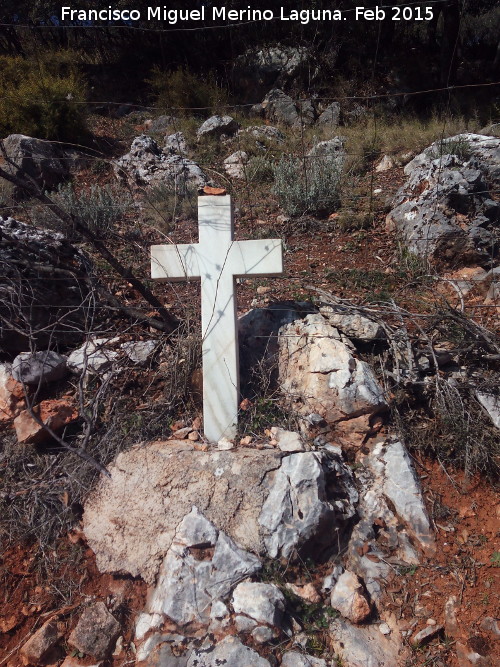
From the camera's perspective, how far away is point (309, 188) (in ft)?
15.5

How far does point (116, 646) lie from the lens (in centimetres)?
208

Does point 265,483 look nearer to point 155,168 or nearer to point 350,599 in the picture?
point 350,599

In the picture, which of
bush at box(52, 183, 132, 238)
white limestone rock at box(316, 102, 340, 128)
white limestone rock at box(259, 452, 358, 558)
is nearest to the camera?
white limestone rock at box(259, 452, 358, 558)

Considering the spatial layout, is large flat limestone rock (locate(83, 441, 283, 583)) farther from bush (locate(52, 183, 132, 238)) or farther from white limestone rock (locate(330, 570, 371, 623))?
bush (locate(52, 183, 132, 238))

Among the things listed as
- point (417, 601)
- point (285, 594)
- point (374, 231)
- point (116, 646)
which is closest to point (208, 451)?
point (285, 594)

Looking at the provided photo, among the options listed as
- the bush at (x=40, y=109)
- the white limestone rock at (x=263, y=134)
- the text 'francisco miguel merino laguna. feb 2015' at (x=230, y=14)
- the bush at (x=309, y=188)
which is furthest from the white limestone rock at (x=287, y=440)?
the text 'francisco miguel merino laguna. feb 2015' at (x=230, y=14)

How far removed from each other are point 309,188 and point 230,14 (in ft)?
19.4

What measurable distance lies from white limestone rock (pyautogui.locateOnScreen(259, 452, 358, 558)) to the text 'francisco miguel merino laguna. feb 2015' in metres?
8.37

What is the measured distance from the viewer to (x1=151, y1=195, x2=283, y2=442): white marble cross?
267cm

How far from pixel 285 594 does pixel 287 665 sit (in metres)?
0.26

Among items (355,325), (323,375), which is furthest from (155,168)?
(323,375)

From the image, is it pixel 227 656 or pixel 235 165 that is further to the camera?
pixel 235 165

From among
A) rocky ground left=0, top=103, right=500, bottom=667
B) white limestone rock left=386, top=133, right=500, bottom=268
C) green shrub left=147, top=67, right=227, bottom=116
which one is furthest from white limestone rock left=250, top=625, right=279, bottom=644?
green shrub left=147, top=67, right=227, bottom=116

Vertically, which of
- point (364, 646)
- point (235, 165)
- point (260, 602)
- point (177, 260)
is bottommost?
point (364, 646)
